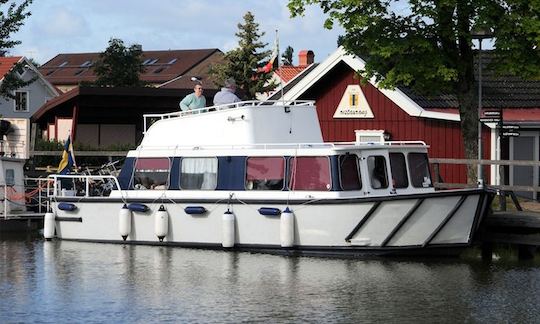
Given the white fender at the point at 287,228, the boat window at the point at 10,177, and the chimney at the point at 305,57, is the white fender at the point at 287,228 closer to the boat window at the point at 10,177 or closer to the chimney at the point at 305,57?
the boat window at the point at 10,177

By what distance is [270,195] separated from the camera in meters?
21.3

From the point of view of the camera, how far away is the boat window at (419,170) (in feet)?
70.2

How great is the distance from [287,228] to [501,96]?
42.7ft

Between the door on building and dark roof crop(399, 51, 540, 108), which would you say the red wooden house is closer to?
dark roof crop(399, 51, 540, 108)

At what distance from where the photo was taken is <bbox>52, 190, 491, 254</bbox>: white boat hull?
2003 centimetres

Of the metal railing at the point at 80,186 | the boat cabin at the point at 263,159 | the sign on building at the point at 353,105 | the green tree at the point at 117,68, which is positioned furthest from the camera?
the green tree at the point at 117,68

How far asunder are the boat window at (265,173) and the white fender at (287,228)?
0.66 metres

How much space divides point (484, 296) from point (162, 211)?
793cm

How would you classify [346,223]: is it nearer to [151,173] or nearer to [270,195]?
[270,195]

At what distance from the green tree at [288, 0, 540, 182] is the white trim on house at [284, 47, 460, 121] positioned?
4.23 meters

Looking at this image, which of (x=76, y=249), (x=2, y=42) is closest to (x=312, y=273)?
(x=76, y=249)

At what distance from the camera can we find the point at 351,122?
113 feet

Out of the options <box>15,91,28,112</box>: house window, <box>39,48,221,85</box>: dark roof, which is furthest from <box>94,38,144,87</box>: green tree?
<box>39,48,221,85</box>: dark roof

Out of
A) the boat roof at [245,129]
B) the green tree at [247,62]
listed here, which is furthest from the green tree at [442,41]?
the green tree at [247,62]
